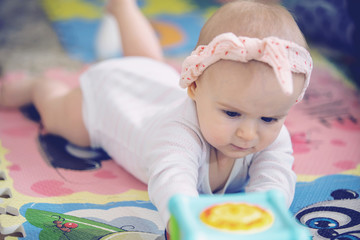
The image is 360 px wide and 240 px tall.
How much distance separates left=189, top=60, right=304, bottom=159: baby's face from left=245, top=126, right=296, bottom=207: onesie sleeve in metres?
0.07

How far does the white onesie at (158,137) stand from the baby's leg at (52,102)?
28 millimetres

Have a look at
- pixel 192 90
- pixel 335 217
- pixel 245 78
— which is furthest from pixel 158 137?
pixel 335 217

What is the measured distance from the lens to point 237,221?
463 mm

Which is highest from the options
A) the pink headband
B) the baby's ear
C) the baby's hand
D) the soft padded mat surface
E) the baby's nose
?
the baby's hand

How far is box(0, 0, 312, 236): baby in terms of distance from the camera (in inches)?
24.1

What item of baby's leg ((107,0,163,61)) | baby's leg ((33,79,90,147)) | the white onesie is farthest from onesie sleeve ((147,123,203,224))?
baby's leg ((107,0,163,61))

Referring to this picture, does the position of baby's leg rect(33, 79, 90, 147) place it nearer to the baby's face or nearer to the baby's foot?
the baby's foot

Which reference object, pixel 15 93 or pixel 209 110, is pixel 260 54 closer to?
pixel 209 110

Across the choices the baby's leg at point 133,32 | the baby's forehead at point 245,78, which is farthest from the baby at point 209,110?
the baby's leg at point 133,32

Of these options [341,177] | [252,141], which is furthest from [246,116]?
[341,177]

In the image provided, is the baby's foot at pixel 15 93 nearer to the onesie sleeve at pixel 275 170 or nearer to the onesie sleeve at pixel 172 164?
the onesie sleeve at pixel 172 164

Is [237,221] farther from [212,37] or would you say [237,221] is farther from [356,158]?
[356,158]

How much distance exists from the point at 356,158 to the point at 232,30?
0.47 meters

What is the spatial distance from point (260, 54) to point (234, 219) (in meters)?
0.23
